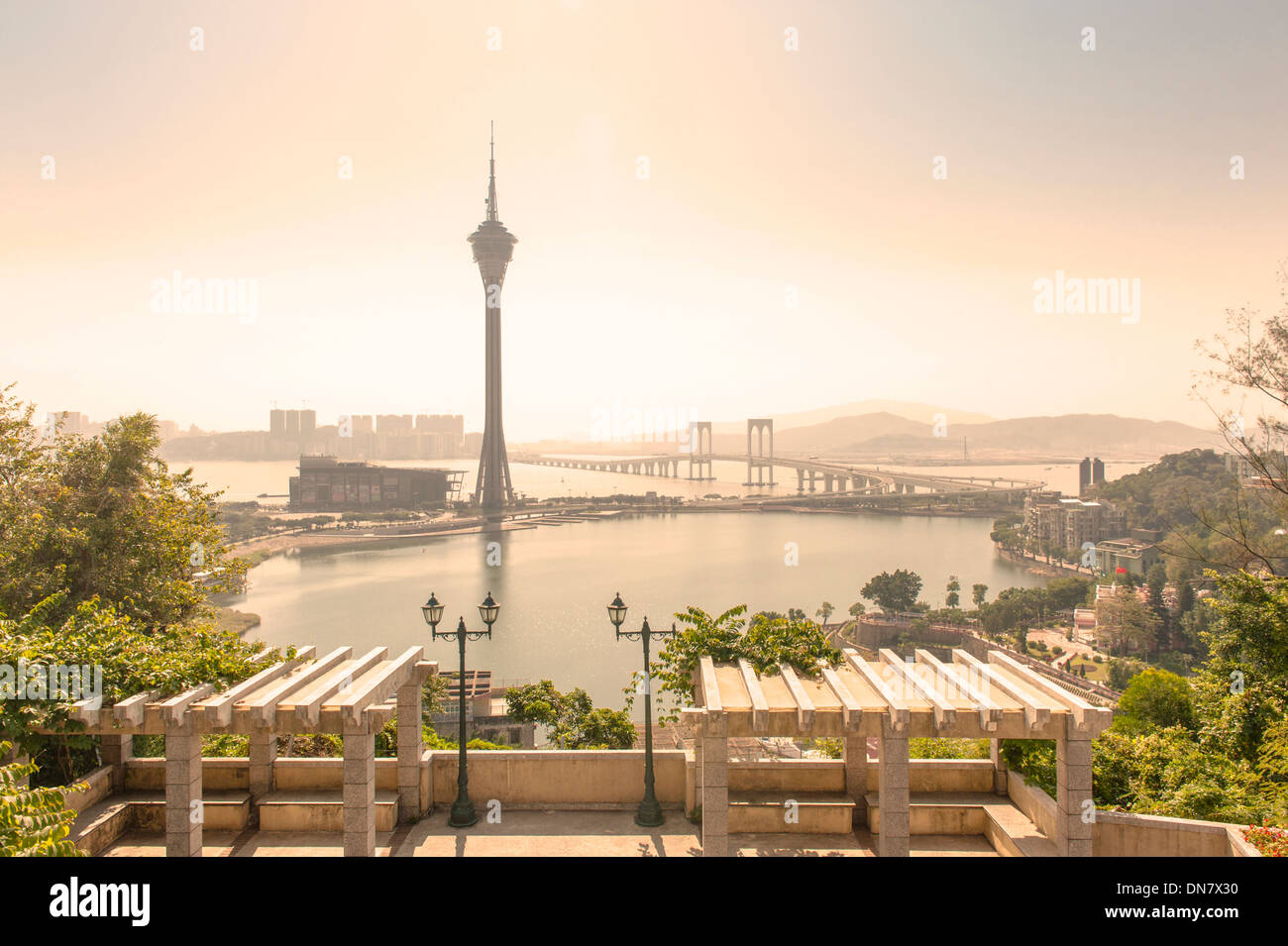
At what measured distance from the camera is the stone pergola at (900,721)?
3.69m

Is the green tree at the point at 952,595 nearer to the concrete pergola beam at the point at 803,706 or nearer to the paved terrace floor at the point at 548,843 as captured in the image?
the paved terrace floor at the point at 548,843

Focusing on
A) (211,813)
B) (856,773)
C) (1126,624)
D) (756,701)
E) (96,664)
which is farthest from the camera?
(1126,624)

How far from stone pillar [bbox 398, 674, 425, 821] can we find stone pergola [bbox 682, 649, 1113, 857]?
6.11ft

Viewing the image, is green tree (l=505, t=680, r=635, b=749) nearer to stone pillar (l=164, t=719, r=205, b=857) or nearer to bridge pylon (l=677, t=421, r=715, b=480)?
stone pillar (l=164, t=719, r=205, b=857)

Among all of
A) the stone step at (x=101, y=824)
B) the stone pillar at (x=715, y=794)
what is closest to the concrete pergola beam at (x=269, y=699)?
the stone step at (x=101, y=824)

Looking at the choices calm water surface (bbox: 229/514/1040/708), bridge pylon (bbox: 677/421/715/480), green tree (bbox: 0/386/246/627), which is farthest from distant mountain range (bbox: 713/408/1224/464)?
green tree (bbox: 0/386/246/627)

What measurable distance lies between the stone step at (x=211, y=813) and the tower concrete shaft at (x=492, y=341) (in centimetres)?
6566

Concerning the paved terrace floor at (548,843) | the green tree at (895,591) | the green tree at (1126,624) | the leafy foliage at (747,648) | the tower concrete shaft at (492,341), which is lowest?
the green tree at (1126,624)

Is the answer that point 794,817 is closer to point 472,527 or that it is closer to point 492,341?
point 472,527

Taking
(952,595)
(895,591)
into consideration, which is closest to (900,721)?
(895,591)

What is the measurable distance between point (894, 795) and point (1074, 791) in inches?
34.0

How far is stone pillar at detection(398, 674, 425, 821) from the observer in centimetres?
468

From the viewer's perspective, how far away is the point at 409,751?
4695 mm
